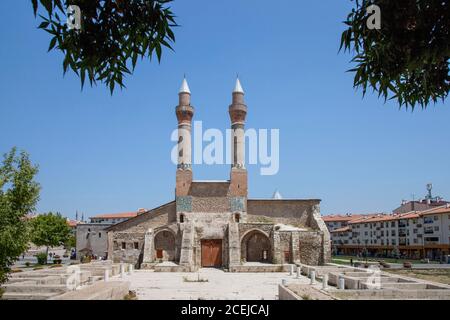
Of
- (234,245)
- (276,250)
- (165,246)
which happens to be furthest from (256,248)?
(165,246)

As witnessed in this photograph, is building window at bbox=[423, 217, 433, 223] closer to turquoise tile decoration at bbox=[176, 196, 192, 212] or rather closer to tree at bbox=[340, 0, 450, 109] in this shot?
turquoise tile decoration at bbox=[176, 196, 192, 212]

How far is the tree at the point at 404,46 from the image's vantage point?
505 centimetres

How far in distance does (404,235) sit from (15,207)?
6526 cm

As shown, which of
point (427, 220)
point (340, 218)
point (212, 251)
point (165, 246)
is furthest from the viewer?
point (340, 218)

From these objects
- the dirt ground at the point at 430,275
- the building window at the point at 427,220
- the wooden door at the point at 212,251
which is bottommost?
the dirt ground at the point at 430,275

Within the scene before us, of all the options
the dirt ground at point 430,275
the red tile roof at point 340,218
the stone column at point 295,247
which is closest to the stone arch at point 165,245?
the stone column at point 295,247

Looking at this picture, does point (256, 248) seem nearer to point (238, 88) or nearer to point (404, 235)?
point (238, 88)

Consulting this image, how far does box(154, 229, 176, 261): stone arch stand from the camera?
36.3 metres

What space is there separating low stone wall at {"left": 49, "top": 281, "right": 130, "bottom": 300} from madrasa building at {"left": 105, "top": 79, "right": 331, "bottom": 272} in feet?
54.7

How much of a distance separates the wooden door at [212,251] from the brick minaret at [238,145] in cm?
521

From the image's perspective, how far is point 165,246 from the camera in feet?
120

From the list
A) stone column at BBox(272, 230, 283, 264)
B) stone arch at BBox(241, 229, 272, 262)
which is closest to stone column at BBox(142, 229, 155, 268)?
stone arch at BBox(241, 229, 272, 262)

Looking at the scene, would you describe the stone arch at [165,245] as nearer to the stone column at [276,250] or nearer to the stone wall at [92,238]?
the stone column at [276,250]
